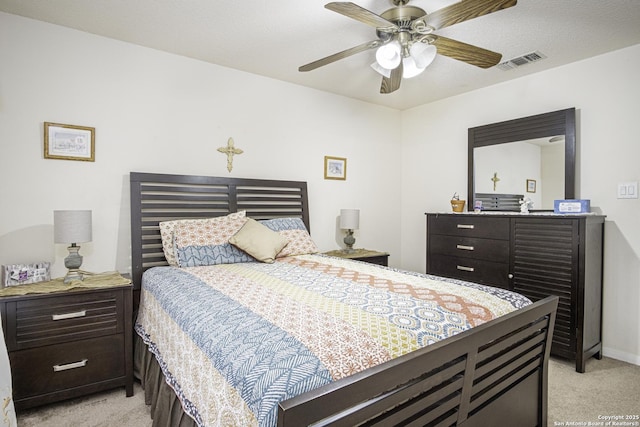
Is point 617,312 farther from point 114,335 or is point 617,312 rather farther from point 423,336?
point 114,335

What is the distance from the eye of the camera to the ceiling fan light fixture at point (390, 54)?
2.03m

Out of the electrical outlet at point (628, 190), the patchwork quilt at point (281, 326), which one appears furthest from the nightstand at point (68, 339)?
the electrical outlet at point (628, 190)

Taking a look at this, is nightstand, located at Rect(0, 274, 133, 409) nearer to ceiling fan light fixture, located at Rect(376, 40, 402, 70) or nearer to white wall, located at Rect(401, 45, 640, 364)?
ceiling fan light fixture, located at Rect(376, 40, 402, 70)

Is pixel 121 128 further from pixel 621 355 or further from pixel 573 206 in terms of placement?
pixel 621 355

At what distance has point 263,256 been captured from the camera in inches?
107

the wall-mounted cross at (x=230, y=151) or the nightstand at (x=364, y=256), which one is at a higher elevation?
the wall-mounted cross at (x=230, y=151)

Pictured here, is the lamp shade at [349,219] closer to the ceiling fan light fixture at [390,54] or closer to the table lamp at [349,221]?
the table lamp at [349,221]

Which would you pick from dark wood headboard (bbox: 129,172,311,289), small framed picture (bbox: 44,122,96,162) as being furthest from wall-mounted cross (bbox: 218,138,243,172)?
small framed picture (bbox: 44,122,96,162)

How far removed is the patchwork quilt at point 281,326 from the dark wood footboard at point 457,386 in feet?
0.32

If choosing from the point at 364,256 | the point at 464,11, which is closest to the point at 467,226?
the point at 364,256

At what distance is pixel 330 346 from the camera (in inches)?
45.6

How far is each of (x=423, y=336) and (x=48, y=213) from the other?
8.72ft

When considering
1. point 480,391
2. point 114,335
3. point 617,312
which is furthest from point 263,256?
point 617,312

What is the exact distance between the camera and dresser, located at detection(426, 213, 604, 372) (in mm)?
2668
